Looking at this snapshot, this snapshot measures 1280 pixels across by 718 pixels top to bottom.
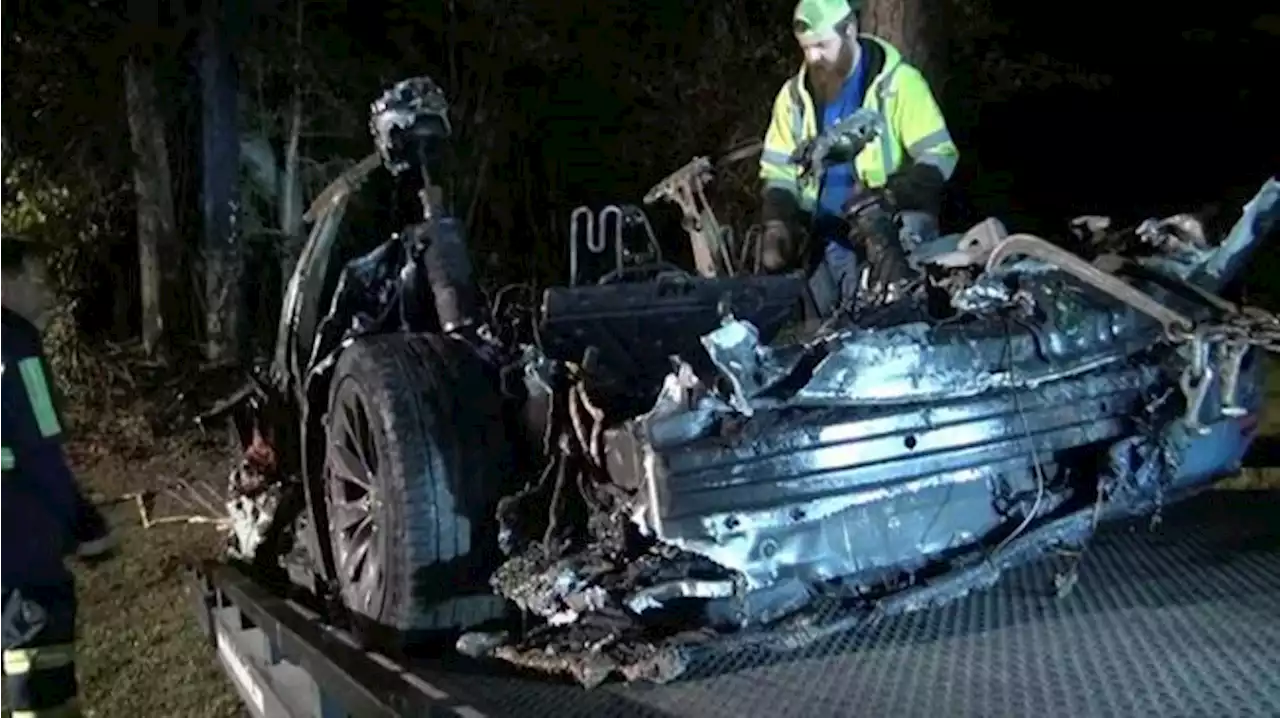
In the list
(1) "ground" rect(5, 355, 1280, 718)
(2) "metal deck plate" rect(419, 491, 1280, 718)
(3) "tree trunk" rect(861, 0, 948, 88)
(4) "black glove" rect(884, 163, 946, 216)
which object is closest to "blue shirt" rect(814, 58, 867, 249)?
(4) "black glove" rect(884, 163, 946, 216)

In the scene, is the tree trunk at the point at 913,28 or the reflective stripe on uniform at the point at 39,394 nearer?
the reflective stripe on uniform at the point at 39,394

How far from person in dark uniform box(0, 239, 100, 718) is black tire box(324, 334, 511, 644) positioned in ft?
3.61

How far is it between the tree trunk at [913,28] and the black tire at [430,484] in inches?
186

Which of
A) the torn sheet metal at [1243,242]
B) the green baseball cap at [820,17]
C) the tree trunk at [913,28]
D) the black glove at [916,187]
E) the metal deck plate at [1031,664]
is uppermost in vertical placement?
the tree trunk at [913,28]

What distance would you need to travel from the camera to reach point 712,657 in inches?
144

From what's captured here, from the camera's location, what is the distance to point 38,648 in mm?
4820

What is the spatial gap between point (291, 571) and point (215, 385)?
2086mm

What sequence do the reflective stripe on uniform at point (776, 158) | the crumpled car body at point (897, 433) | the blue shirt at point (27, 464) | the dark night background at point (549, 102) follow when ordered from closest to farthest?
the crumpled car body at point (897, 433), the blue shirt at point (27, 464), the reflective stripe on uniform at point (776, 158), the dark night background at point (549, 102)

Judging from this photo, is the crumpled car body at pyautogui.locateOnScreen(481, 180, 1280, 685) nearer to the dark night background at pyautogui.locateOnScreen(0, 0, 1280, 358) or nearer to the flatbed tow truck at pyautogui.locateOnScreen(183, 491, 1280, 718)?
the flatbed tow truck at pyautogui.locateOnScreen(183, 491, 1280, 718)

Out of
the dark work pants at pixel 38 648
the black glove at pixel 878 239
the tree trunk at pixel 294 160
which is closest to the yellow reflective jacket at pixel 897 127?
the black glove at pixel 878 239

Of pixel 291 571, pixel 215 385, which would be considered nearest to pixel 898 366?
pixel 291 571

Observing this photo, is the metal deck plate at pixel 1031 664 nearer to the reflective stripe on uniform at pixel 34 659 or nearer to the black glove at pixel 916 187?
the black glove at pixel 916 187

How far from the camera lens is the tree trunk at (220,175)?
12297mm

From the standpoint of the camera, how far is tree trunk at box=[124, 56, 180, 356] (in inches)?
501
